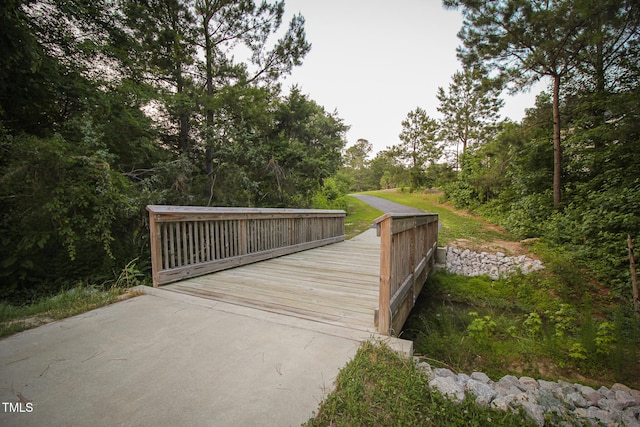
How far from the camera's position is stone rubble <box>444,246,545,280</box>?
5773mm

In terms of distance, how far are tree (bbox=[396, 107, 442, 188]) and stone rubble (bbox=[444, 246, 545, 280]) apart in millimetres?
14254

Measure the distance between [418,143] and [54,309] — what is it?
27.8 metres

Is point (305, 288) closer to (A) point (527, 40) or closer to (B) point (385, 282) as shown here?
(B) point (385, 282)

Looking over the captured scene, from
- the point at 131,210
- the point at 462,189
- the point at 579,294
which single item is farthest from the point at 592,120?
the point at 131,210

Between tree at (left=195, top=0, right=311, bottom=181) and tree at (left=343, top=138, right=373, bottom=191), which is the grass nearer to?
tree at (left=195, top=0, right=311, bottom=181)

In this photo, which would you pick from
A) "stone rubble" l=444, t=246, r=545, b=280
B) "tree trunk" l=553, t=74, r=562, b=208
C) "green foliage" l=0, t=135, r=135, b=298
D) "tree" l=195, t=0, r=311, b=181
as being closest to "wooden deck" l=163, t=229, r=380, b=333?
"green foliage" l=0, t=135, r=135, b=298

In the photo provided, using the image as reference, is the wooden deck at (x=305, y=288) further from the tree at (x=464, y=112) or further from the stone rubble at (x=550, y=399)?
the tree at (x=464, y=112)

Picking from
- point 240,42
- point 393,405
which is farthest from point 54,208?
Answer: point 240,42

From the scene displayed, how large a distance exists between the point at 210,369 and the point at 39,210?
3749mm

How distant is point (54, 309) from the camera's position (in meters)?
2.44

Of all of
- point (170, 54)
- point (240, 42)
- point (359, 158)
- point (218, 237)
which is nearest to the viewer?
point (218, 237)

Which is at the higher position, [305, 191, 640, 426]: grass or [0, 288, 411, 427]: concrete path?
[0, 288, 411, 427]: concrete path

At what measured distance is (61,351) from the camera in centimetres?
175

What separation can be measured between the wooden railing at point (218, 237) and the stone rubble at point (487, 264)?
3730 millimetres
